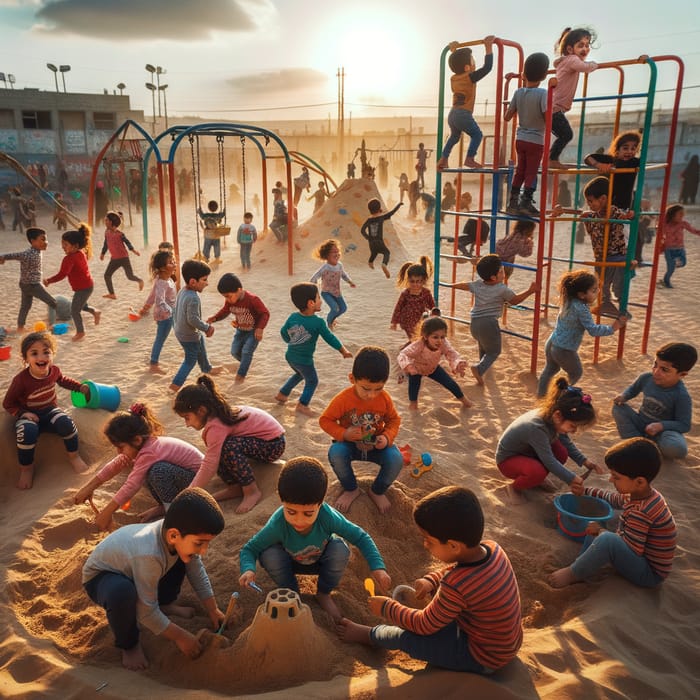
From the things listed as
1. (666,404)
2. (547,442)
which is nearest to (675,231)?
(666,404)

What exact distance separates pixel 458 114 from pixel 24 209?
679 inches

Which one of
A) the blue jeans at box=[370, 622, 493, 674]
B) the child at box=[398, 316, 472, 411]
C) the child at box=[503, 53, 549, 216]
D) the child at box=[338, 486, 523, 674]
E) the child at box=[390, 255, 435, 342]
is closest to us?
the child at box=[338, 486, 523, 674]

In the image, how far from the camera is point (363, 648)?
3.06m

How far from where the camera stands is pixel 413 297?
7.08 metres

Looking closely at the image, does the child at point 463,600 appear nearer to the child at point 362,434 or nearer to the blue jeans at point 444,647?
the blue jeans at point 444,647

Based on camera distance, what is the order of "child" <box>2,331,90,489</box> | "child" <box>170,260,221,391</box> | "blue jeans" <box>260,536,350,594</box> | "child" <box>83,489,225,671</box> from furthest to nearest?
1. "child" <box>170,260,221,391</box>
2. "child" <box>2,331,90,489</box>
3. "blue jeans" <box>260,536,350,594</box>
4. "child" <box>83,489,225,671</box>

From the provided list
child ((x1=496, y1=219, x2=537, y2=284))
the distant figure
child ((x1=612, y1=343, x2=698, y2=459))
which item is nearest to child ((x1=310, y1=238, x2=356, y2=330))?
child ((x1=496, y1=219, x2=537, y2=284))

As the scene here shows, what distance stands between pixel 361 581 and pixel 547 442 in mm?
1646

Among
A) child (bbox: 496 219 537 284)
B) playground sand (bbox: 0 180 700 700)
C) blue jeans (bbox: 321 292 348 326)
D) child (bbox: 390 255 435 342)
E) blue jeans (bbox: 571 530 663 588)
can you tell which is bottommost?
playground sand (bbox: 0 180 700 700)

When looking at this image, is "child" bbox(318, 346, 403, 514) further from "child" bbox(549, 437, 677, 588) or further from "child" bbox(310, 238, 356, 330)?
"child" bbox(310, 238, 356, 330)

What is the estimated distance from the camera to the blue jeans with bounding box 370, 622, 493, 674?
2650 millimetres

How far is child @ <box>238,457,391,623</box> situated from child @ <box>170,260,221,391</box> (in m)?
3.39

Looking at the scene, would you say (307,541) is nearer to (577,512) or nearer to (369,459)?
(369,459)

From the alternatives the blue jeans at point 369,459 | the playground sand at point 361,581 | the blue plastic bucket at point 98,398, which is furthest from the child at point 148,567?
the blue plastic bucket at point 98,398
